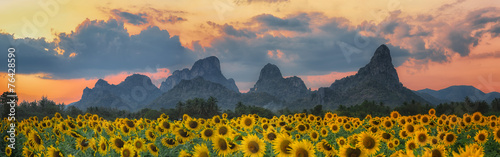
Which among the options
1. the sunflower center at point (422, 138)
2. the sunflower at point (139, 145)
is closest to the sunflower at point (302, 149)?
the sunflower at point (139, 145)

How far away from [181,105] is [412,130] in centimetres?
8604

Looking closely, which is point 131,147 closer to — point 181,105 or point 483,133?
point 483,133

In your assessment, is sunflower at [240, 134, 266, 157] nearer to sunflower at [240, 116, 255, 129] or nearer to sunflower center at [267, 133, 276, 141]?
sunflower center at [267, 133, 276, 141]

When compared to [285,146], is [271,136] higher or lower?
higher

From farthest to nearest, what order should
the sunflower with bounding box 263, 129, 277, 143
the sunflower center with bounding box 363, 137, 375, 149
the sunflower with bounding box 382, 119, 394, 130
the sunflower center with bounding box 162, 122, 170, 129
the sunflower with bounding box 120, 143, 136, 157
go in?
the sunflower with bounding box 382, 119, 394, 130
the sunflower center with bounding box 162, 122, 170, 129
the sunflower center with bounding box 363, 137, 375, 149
the sunflower with bounding box 120, 143, 136, 157
the sunflower with bounding box 263, 129, 277, 143

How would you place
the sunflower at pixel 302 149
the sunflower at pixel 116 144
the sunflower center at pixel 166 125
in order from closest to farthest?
the sunflower at pixel 302 149, the sunflower at pixel 116 144, the sunflower center at pixel 166 125

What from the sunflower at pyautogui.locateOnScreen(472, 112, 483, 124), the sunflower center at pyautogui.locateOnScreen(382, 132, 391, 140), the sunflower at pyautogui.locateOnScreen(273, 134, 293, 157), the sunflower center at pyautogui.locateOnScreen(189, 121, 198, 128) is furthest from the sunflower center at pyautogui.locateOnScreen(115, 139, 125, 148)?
the sunflower at pyautogui.locateOnScreen(472, 112, 483, 124)

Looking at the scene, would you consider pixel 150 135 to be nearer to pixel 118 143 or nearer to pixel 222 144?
pixel 118 143

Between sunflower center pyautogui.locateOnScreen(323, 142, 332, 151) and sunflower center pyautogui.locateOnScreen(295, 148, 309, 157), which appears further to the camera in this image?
sunflower center pyautogui.locateOnScreen(323, 142, 332, 151)

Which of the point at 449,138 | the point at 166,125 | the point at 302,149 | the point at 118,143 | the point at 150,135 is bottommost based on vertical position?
the point at 449,138

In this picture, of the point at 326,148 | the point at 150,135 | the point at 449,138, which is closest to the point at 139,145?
the point at 150,135

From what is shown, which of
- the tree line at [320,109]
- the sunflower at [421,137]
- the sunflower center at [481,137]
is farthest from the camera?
the tree line at [320,109]

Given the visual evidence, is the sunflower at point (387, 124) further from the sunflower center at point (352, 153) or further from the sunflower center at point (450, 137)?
the sunflower center at point (352, 153)

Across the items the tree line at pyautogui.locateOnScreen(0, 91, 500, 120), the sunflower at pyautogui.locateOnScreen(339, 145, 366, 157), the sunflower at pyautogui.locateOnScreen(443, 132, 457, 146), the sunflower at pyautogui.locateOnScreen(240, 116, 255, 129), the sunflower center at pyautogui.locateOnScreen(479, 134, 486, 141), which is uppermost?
the tree line at pyautogui.locateOnScreen(0, 91, 500, 120)
